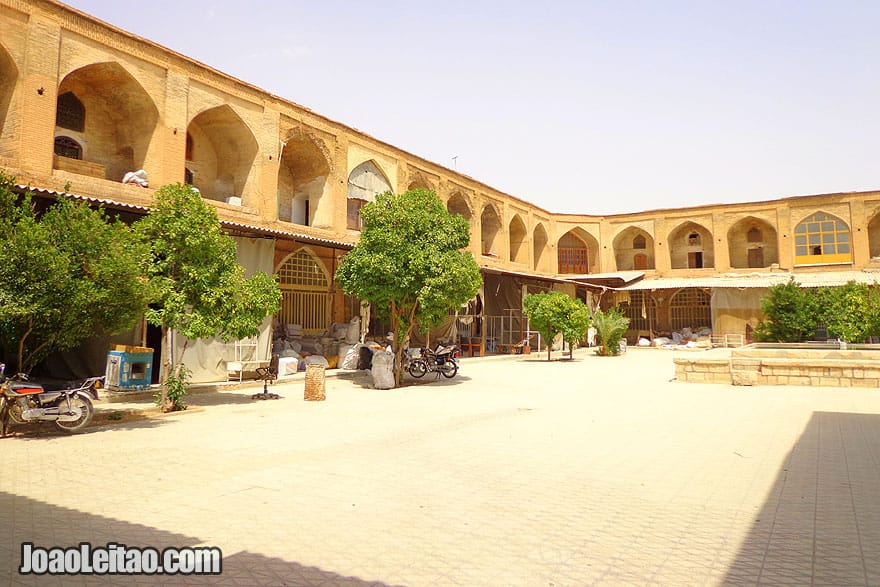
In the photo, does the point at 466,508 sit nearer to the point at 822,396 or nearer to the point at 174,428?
the point at 174,428

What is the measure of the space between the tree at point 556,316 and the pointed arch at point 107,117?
520 inches

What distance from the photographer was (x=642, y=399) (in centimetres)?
1033

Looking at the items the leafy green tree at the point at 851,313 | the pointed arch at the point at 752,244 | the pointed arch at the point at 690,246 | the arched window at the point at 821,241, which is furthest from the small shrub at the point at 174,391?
the arched window at the point at 821,241

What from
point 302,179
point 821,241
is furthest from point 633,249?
point 302,179

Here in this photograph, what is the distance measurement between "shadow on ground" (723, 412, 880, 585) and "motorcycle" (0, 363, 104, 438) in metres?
7.47

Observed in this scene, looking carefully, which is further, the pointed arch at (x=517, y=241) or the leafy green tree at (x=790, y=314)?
the pointed arch at (x=517, y=241)

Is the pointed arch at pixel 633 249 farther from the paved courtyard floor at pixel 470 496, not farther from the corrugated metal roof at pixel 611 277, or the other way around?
the paved courtyard floor at pixel 470 496

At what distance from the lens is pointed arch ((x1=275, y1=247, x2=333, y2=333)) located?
53.5ft

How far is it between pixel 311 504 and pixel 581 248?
1383 inches

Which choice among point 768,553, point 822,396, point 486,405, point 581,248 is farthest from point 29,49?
point 581,248

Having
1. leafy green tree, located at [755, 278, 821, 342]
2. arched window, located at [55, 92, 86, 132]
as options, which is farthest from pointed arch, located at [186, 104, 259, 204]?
leafy green tree, located at [755, 278, 821, 342]

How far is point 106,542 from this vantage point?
3414mm

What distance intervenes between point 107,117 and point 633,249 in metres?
30.9

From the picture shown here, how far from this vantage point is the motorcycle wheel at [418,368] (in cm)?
1390
